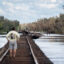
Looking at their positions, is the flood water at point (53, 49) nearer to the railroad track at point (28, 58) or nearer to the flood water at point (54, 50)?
the flood water at point (54, 50)

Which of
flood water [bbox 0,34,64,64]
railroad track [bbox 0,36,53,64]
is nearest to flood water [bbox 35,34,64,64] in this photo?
flood water [bbox 0,34,64,64]

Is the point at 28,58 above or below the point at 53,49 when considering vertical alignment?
above

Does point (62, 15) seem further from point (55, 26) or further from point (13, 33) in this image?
point (13, 33)

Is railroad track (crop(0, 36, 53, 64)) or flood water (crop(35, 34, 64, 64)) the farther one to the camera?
flood water (crop(35, 34, 64, 64))

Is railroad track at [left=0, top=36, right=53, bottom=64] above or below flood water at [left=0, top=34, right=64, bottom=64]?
above

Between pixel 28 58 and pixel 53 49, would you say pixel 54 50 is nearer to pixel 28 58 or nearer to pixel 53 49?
pixel 53 49

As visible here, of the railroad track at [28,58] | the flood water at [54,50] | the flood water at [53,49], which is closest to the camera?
the railroad track at [28,58]

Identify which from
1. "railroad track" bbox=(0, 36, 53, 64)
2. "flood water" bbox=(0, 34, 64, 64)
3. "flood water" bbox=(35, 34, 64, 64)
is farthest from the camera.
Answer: "flood water" bbox=(0, 34, 64, 64)

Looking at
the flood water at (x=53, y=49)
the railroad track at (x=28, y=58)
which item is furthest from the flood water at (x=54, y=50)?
the railroad track at (x=28, y=58)

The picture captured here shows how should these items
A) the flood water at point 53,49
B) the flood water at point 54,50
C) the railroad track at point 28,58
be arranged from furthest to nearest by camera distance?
the flood water at point 53,49 < the flood water at point 54,50 < the railroad track at point 28,58

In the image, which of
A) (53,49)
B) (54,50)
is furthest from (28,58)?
(53,49)

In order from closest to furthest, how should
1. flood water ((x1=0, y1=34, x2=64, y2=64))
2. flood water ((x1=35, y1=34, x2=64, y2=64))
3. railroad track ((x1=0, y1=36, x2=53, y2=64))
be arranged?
railroad track ((x1=0, y1=36, x2=53, y2=64)) → flood water ((x1=35, y1=34, x2=64, y2=64)) → flood water ((x1=0, y1=34, x2=64, y2=64))

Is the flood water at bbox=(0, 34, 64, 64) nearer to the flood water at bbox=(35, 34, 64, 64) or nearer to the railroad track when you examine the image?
the flood water at bbox=(35, 34, 64, 64)

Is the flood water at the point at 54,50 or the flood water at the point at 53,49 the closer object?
the flood water at the point at 54,50
